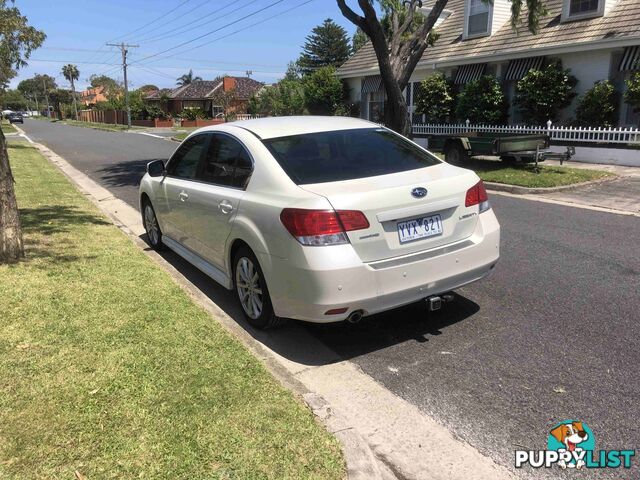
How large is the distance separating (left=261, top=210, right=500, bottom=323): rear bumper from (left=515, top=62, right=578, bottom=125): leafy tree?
15573 millimetres

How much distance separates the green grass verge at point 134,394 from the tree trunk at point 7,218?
1.34 ft

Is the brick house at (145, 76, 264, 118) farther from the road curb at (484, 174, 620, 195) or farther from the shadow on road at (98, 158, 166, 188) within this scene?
the road curb at (484, 174, 620, 195)

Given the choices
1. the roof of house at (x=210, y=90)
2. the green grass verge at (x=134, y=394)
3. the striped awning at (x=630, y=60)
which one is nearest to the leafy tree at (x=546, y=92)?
the striped awning at (x=630, y=60)

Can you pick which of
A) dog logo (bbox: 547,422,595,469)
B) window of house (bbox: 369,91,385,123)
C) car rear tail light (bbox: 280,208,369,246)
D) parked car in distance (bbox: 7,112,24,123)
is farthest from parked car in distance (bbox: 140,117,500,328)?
parked car in distance (bbox: 7,112,24,123)

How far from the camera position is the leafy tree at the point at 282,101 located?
35031mm

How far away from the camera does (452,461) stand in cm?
280

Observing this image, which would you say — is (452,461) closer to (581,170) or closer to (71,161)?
(581,170)

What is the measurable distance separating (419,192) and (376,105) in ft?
81.6

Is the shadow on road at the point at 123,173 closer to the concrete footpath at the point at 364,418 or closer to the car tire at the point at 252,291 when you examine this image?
the car tire at the point at 252,291

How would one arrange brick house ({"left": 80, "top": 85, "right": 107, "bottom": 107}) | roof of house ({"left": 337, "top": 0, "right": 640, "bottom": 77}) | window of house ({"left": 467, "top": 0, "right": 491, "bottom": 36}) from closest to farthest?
roof of house ({"left": 337, "top": 0, "right": 640, "bottom": 77})
window of house ({"left": 467, "top": 0, "right": 491, "bottom": 36})
brick house ({"left": 80, "top": 85, "right": 107, "bottom": 107})

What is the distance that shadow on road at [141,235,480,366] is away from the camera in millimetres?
4094

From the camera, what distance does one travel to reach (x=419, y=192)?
152 inches

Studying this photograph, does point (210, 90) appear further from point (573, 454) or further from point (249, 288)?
point (573, 454)

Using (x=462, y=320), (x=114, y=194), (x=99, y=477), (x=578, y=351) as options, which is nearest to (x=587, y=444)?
(x=578, y=351)
